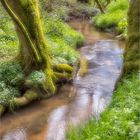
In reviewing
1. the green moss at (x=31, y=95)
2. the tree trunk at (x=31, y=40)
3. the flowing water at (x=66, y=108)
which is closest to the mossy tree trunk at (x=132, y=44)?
the flowing water at (x=66, y=108)

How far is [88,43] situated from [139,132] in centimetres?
1251

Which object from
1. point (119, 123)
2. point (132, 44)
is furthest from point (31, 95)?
point (119, 123)

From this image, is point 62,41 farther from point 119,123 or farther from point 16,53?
point 119,123

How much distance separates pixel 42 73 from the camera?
9.98m

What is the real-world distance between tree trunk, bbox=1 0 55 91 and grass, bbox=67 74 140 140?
2858 millimetres

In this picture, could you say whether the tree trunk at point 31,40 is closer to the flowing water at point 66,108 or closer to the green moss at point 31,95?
the green moss at point 31,95

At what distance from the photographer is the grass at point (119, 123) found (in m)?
5.61

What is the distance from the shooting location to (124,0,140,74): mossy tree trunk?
8914 millimetres

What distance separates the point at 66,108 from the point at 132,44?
8.26 ft

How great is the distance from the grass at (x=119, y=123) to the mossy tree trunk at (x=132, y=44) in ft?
3.54

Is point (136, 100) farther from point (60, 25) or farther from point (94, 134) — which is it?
point (60, 25)

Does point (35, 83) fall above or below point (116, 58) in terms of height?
above

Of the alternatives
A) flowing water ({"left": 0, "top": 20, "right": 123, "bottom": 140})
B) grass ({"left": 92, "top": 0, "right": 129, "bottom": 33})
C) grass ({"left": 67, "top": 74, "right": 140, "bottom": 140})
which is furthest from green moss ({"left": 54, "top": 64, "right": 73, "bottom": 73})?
grass ({"left": 92, "top": 0, "right": 129, "bottom": 33})

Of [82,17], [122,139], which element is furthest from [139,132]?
[82,17]
